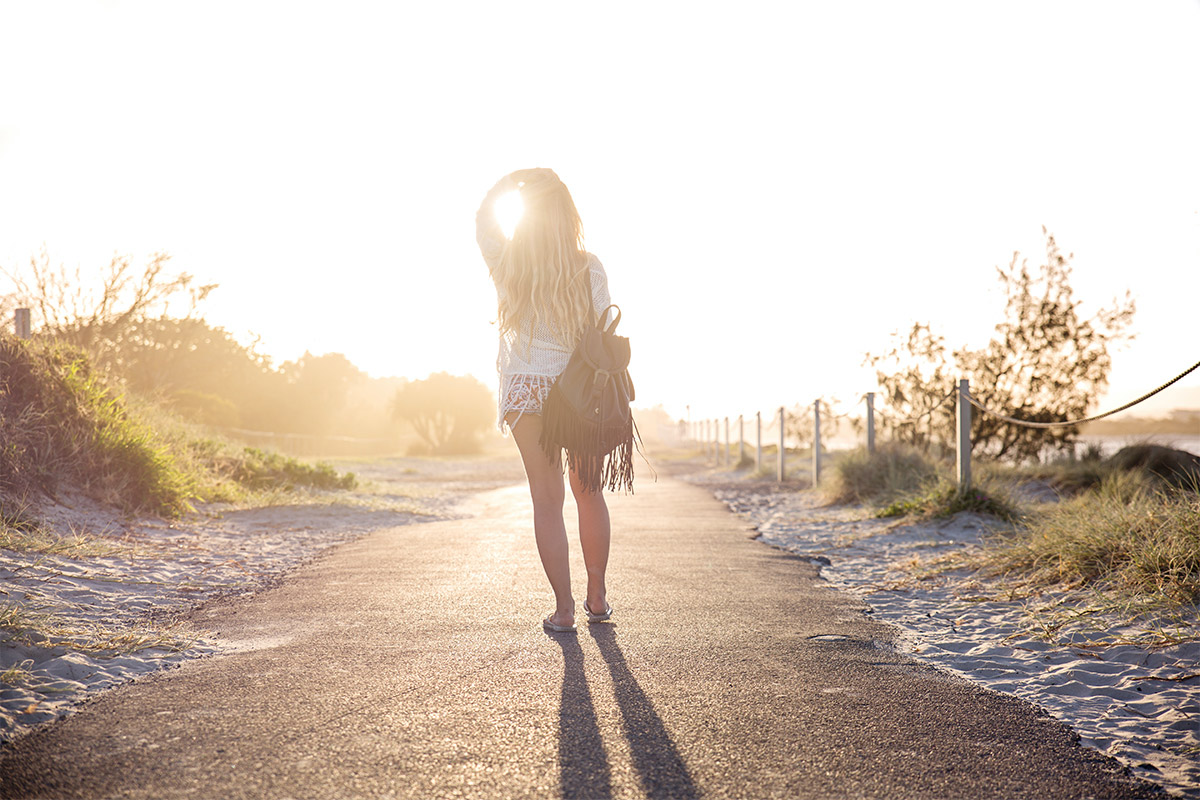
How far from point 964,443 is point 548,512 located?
461 cm

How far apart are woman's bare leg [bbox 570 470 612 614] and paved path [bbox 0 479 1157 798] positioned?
0.16 metres

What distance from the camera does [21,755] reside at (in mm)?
1760

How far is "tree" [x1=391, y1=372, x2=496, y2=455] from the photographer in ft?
115

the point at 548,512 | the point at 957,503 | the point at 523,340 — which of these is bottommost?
the point at 957,503

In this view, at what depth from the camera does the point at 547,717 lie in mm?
2072

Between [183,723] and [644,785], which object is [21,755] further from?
[644,785]

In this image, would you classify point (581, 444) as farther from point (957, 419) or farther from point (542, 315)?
point (957, 419)

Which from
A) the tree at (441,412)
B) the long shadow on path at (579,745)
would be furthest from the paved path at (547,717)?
the tree at (441,412)

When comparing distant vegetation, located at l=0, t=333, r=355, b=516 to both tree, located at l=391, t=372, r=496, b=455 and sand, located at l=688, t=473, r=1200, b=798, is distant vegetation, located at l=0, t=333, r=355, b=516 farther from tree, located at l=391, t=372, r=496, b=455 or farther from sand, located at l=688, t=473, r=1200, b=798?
tree, located at l=391, t=372, r=496, b=455

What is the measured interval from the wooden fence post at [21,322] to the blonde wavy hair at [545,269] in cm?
628

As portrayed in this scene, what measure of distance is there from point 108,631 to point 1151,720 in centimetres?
332

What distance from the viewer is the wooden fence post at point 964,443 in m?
6.34

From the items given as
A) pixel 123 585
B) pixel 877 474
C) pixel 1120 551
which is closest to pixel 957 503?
pixel 877 474

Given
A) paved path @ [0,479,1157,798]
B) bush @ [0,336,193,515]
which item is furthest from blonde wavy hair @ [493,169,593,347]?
bush @ [0,336,193,515]
